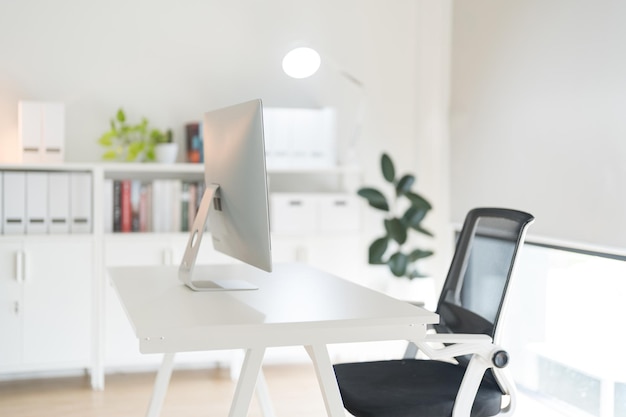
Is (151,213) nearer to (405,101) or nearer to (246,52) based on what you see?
(246,52)

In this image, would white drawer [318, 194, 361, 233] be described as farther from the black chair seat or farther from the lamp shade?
the black chair seat

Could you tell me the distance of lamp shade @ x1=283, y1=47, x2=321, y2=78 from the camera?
3.54 meters

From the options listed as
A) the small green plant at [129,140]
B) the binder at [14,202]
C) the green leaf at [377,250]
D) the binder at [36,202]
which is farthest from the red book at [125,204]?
the green leaf at [377,250]

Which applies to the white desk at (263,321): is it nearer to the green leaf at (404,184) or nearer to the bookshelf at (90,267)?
the bookshelf at (90,267)

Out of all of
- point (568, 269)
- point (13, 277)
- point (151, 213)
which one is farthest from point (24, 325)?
point (568, 269)

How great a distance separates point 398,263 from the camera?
443 centimetres

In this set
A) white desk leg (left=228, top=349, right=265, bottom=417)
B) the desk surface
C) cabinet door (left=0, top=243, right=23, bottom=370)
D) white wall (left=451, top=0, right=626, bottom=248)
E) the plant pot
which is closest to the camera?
the desk surface

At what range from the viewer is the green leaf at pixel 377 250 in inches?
175

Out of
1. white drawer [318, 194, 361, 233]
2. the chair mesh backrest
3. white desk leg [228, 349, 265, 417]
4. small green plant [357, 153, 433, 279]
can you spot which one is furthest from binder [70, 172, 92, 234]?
white desk leg [228, 349, 265, 417]

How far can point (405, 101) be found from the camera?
16.2ft

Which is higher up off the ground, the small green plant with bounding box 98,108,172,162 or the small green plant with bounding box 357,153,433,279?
→ the small green plant with bounding box 98,108,172,162

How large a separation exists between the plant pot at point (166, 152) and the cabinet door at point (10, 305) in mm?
877

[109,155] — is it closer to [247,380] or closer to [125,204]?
[125,204]

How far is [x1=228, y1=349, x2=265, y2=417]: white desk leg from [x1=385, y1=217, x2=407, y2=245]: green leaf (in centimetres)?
242
